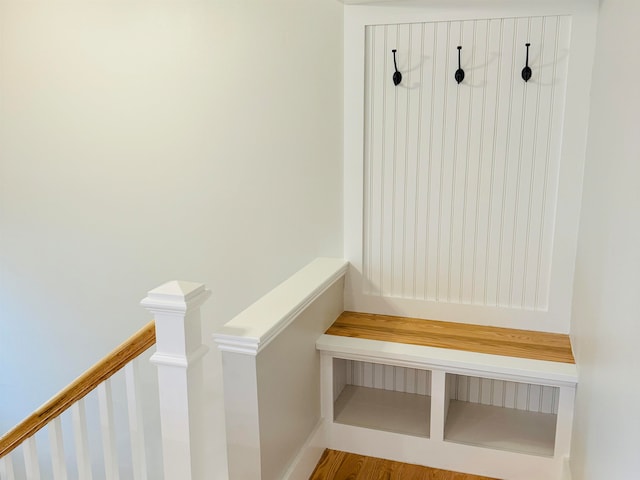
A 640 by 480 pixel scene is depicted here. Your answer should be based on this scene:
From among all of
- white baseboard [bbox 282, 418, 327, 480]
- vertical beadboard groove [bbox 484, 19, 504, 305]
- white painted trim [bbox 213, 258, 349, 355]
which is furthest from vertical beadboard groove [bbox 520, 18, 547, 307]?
white baseboard [bbox 282, 418, 327, 480]

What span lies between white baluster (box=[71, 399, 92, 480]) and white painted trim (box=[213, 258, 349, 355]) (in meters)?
0.49

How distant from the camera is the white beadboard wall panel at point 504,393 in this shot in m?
2.35

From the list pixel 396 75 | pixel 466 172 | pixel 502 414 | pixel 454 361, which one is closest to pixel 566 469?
pixel 502 414

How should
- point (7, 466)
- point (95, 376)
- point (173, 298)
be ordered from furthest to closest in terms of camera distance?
point (7, 466)
point (95, 376)
point (173, 298)

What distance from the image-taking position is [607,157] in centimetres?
161

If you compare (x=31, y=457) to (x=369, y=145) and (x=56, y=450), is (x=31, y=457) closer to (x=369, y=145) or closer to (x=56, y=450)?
(x=56, y=450)

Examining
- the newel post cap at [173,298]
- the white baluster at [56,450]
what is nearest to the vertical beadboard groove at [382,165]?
the newel post cap at [173,298]

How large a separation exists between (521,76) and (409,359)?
1169mm

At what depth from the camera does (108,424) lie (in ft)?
5.68

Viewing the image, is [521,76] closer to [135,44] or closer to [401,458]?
[401,458]

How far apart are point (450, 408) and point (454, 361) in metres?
0.47

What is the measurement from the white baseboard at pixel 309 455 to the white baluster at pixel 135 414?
0.50 m

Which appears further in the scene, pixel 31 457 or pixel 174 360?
pixel 31 457

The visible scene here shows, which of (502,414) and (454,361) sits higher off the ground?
(454,361)
